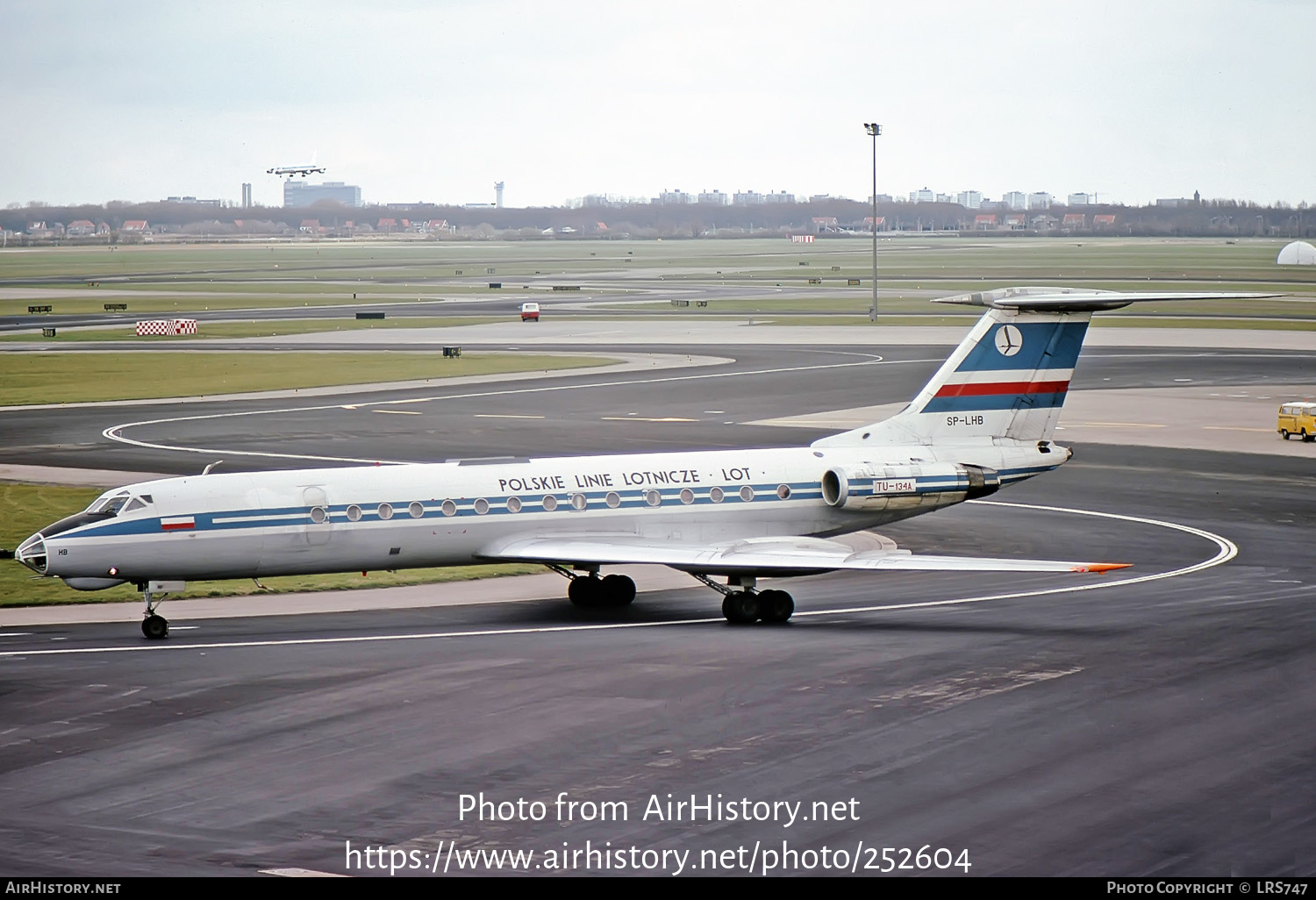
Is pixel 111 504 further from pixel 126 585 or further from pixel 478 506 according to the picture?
pixel 126 585

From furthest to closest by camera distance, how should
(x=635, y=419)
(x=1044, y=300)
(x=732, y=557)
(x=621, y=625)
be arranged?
(x=635, y=419) → (x=1044, y=300) → (x=621, y=625) → (x=732, y=557)

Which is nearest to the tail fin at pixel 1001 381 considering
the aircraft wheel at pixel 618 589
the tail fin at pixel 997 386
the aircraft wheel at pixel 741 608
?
the tail fin at pixel 997 386

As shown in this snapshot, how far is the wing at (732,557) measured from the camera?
1059 inches

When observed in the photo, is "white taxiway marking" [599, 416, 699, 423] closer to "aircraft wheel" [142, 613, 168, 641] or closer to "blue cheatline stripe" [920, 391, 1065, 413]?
"blue cheatline stripe" [920, 391, 1065, 413]

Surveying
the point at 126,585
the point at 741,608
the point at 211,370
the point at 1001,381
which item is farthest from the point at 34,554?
the point at 211,370

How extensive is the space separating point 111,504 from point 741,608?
11063mm

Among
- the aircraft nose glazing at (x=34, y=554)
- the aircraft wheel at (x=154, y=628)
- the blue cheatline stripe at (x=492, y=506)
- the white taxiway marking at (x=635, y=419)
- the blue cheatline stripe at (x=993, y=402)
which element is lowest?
the aircraft wheel at (x=154, y=628)

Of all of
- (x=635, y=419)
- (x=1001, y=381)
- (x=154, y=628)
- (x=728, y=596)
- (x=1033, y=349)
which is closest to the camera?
(x=154, y=628)

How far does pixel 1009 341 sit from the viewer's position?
3098 centimetres

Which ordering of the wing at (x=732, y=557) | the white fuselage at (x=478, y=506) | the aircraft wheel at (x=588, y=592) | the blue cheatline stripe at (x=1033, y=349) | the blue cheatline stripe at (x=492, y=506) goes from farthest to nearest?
the blue cheatline stripe at (x=1033, y=349), the aircraft wheel at (x=588, y=592), the wing at (x=732, y=557), the white fuselage at (x=478, y=506), the blue cheatline stripe at (x=492, y=506)

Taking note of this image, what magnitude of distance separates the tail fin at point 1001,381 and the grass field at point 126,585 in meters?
8.70

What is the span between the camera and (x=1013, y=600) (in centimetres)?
2973

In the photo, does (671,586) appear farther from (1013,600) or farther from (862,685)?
(862,685)

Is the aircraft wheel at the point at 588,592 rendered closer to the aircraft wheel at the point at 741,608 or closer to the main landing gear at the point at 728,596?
the main landing gear at the point at 728,596
